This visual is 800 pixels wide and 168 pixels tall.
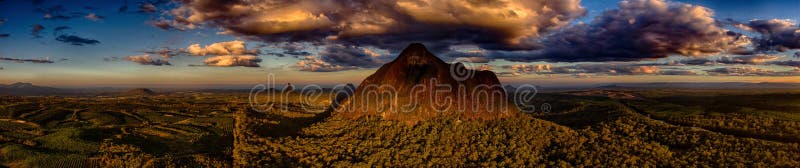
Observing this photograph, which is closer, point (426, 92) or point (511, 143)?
point (511, 143)

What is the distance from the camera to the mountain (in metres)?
49.1

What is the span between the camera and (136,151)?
7538 cm

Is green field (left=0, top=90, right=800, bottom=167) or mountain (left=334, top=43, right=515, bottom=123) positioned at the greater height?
mountain (left=334, top=43, right=515, bottom=123)

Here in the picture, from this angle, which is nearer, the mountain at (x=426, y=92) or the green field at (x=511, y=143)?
the green field at (x=511, y=143)

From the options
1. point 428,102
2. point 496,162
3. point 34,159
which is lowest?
point 34,159

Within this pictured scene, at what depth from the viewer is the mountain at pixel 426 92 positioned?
49.1 m

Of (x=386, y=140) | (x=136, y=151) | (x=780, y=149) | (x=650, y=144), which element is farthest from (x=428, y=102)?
(x=136, y=151)

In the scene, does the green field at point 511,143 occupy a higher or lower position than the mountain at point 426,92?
lower

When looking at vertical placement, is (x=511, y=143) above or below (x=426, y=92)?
below

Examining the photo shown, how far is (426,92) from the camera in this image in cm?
4962

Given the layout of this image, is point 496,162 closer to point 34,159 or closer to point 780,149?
point 780,149

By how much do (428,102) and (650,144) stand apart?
937 inches

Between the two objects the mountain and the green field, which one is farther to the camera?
the mountain

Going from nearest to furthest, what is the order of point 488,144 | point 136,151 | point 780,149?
point 780,149 < point 488,144 < point 136,151
